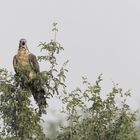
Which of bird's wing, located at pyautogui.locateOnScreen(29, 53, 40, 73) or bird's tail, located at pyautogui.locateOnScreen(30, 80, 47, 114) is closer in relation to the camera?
bird's tail, located at pyautogui.locateOnScreen(30, 80, 47, 114)

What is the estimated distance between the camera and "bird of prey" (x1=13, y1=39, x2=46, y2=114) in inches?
637

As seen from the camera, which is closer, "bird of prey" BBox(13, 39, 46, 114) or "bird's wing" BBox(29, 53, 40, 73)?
"bird of prey" BBox(13, 39, 46, 114)

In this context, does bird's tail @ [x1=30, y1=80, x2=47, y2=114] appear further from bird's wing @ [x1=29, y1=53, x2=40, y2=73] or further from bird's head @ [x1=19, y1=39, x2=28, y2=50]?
bird's head @ [x1=19, y1=39, x2=28, y2=50]

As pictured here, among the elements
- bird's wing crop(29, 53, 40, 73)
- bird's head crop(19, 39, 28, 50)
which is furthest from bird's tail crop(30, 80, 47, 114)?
bird's head crop(19, 39, 28, 50)

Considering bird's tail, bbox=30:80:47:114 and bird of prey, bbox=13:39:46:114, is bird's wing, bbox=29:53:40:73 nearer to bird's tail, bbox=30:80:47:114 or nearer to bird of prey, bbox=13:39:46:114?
bird of prey, bbox=13:39:46:114

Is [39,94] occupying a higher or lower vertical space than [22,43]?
lower

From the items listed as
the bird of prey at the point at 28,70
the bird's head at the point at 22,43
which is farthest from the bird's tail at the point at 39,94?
the bird's head at the point at 22,43

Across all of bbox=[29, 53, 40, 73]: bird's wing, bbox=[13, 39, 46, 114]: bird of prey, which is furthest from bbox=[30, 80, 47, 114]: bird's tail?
bbox=[29, 53, 40, 73]: bird's wing

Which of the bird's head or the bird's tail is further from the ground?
the bird's head

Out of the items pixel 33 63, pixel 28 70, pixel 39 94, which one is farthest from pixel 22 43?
pixel 39 94

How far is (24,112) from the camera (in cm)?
1544

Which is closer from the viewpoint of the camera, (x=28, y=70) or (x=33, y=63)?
(x=28, y=70)

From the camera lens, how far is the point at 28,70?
57.6ft

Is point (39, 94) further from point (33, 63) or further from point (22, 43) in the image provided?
point (22, 43)
